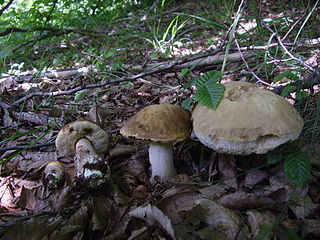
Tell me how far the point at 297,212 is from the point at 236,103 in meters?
0.76

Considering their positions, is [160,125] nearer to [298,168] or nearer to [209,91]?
[209,91]

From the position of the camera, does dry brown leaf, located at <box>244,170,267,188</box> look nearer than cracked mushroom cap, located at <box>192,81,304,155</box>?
No

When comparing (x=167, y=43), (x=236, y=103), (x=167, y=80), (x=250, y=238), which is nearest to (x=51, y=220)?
(x=250, y=238)

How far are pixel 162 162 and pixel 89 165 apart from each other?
2.00 ft

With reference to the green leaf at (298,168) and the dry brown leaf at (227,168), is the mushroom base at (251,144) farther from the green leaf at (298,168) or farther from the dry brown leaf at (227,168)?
the dry brown leaf at (227,168)

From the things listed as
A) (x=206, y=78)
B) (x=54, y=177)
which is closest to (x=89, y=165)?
(x=54, y=177)

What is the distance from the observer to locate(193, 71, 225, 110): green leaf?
1685 millimetres

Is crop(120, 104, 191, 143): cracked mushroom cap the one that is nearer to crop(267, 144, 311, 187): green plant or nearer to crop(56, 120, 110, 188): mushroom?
crop(56, 120, 110, 188): mushroom

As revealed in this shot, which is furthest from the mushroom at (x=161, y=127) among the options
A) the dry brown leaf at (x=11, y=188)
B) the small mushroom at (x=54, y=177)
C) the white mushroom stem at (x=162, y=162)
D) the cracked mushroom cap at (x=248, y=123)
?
the dry brown leaf at (x=11, y=188)

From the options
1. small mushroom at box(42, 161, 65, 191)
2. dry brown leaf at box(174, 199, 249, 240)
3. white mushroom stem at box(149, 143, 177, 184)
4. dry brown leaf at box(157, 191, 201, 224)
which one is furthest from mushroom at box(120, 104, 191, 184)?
small mushroom at box(42, 161, 65, 191)

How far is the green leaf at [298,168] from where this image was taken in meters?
1.51

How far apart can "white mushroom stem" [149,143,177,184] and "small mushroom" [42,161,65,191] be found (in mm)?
799

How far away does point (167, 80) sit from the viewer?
4215mm

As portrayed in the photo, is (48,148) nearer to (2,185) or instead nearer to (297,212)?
(2,185)
